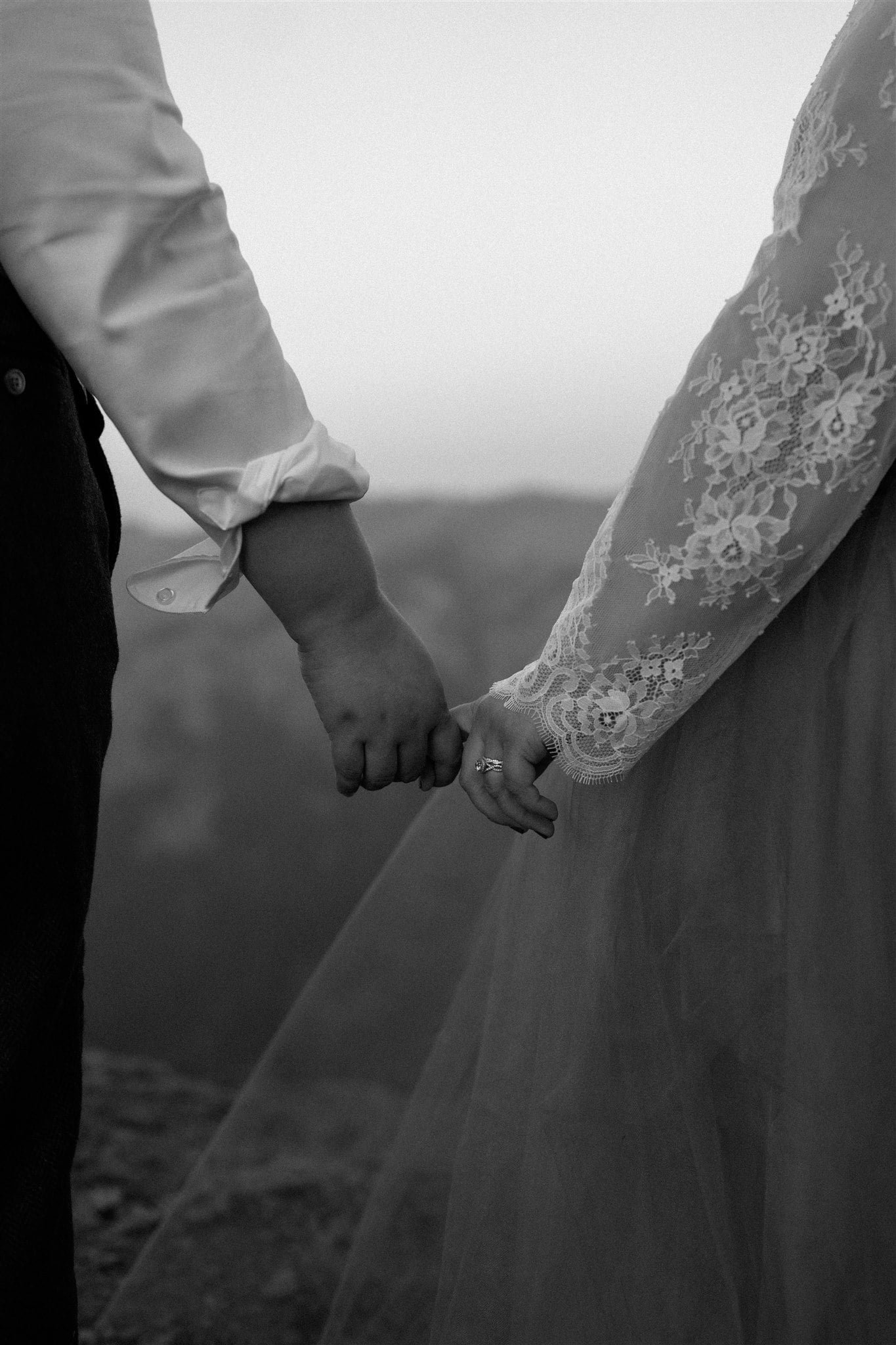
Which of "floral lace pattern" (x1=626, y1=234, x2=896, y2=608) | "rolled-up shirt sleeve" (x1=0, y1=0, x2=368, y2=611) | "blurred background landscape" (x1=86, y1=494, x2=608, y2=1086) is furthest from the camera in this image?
"blurred background landscape" (x1=86, y1=494, x2=608, y2=1086)

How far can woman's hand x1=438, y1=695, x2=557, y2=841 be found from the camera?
82cm

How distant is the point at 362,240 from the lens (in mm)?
1804

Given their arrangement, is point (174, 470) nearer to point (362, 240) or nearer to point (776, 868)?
point (776, 868)

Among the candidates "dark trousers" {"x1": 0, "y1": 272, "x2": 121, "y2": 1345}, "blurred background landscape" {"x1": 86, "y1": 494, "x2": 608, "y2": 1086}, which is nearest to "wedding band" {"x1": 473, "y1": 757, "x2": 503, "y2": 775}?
"dark trousers" {"x1": 0, "y1": 272, "x2": 121, "y2": 1345}

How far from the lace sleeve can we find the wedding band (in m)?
0.07

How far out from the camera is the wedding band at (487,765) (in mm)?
833

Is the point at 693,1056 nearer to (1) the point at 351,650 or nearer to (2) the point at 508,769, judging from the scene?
(2) the point at 508,769

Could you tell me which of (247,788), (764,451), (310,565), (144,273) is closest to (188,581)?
(310,565)

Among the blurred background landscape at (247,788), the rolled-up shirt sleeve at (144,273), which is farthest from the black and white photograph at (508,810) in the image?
the blurred background landscape at (247,788)

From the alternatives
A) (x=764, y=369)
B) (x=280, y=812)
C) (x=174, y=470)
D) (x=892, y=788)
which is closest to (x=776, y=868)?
(x=892, y=788)

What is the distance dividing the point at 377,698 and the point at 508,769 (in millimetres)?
113

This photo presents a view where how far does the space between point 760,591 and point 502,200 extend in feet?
4.19

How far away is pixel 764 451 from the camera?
0.70m

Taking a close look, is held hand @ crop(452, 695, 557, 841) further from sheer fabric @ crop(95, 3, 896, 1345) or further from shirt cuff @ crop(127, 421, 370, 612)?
shirt cuff @ crop(127, 421, 370, 612)
